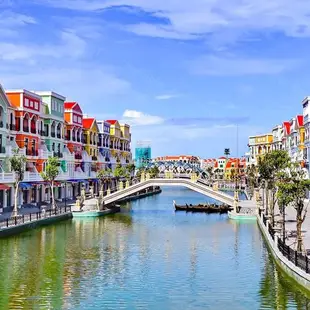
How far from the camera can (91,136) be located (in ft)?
284

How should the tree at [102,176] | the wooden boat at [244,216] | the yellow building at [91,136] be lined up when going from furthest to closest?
the yellow building at [91,136]
the tree at [102,176]
the wooden boat at [244,216]

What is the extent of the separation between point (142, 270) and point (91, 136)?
5790 cm

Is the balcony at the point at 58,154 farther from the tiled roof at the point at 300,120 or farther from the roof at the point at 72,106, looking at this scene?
the tiled roof at the point at 300,120

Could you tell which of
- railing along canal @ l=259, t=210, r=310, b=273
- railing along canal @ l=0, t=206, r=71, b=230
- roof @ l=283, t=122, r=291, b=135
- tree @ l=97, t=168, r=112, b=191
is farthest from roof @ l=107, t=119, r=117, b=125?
railing along canal @ l=259, t=210, r=310, b=273

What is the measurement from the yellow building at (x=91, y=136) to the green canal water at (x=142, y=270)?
121ft

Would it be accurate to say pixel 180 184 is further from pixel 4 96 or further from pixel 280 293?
pixel 280 293

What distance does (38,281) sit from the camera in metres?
27.3

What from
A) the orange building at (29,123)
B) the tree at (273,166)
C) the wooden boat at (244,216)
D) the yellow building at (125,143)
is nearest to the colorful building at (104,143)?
the yellow building at (125,143)

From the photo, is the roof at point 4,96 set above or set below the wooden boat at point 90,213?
above

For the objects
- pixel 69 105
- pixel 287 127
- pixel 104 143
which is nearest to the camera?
pixel 69 105

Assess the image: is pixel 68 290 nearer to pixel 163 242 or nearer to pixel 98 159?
pixel 163 242

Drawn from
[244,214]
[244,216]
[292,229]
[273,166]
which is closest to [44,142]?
[244,214]

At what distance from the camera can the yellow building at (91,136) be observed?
84.7m

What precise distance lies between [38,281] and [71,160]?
47257 millimetres
